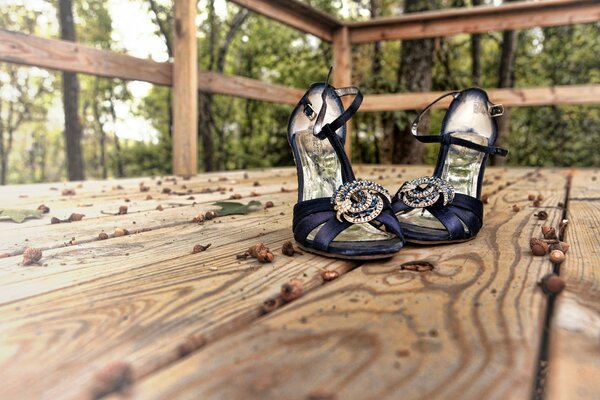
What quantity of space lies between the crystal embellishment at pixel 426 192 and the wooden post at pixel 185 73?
1923 millimetres

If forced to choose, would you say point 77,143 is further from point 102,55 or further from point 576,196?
point 576,196

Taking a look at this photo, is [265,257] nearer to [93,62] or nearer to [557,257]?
[557,257]

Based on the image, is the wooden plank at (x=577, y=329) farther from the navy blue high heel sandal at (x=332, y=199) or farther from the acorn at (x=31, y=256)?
the acorn at (x=31, y=256)

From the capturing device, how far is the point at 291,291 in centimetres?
73

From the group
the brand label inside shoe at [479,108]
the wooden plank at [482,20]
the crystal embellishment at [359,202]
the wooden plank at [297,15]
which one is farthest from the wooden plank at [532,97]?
the crystal embellishment at [359,202]

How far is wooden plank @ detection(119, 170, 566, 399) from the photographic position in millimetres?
482

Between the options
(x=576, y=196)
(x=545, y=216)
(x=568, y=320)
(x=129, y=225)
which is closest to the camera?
(x=568, y=320)

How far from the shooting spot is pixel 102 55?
7.96 ft

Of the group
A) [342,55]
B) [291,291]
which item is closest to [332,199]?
[291,291]

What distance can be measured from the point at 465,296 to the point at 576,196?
154 centimetres


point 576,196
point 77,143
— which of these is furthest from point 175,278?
point 77,143

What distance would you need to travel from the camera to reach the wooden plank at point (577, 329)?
0.48m

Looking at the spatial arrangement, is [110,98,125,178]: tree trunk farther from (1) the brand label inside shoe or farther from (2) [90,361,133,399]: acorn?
(2) [90,361,133,399]: acorn

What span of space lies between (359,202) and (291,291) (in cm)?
32
